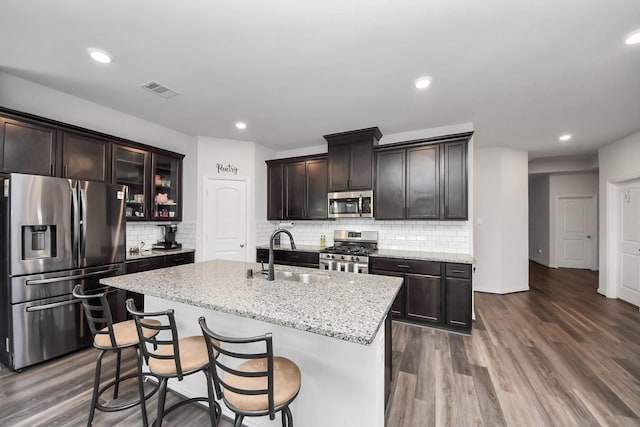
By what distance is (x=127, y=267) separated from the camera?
308cm

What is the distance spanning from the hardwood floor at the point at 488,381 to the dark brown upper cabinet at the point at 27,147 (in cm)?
186

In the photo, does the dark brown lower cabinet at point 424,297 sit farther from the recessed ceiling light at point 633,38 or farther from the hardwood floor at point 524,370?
the recessed ceiling light at point 633,38

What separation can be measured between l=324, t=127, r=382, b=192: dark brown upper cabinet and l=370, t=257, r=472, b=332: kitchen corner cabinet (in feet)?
4.26

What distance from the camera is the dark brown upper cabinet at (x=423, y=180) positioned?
3502 millimetres

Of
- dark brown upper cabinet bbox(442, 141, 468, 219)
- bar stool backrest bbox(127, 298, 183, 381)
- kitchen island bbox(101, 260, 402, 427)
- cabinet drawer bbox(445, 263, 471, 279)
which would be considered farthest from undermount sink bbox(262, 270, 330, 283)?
dark brown upper cabinet bbox(442, 141, 468, 219)

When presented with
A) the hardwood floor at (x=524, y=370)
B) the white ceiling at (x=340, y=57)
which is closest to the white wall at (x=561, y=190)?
the hardwood floor at (x=524, y=370)

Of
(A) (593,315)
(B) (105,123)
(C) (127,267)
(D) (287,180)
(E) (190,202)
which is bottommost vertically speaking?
(A) (593,315)

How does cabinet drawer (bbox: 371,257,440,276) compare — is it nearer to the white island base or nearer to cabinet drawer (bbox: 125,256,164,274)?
the white island base

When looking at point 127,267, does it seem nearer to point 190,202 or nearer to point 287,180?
point 190,202

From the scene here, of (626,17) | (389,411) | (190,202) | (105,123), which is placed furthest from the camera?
(190,202)

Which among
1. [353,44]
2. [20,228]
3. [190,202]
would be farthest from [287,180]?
[20,228]

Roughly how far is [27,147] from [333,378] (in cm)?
340

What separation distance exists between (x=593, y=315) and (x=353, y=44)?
4952 millimetres

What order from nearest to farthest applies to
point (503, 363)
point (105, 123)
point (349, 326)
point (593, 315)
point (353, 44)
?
1. point (349, 326)
2. point (353, 44)
3. point (503, 363)
4. point (105, 123)
5. point (593, 315)
